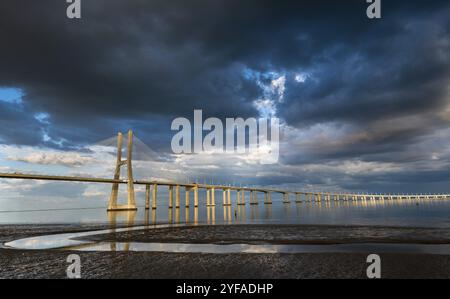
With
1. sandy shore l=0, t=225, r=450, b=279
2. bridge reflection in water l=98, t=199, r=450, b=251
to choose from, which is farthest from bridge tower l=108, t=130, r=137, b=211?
sandy shore l=0, t=225, r=450, b=279

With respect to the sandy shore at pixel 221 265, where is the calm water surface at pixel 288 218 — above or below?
Result: below

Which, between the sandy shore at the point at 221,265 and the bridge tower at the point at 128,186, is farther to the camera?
the bridge tower at the point at 128,186

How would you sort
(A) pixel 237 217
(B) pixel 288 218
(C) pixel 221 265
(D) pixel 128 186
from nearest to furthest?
(C) pixel 221 265
(B) pixel 288 218
(A) pixel 237 217
(D) pixel 128 186

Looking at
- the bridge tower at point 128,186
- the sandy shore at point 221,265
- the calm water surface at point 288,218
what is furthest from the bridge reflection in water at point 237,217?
the bridge tower at point 128,186

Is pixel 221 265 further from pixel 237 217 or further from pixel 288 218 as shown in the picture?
pixel 237 217

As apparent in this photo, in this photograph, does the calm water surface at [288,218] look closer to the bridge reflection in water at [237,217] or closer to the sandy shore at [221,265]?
the bridge reflection in water at [237,217]

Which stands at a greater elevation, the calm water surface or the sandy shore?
the sandy shore

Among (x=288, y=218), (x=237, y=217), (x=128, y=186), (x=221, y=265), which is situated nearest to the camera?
(x=221, y=265)

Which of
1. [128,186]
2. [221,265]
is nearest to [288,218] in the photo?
[221,265]

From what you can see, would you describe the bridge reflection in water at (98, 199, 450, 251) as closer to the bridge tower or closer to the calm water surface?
the calm water surface

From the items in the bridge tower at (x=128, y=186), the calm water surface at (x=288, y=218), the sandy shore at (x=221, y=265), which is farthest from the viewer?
the bridge tower at (x=128, y=186)
